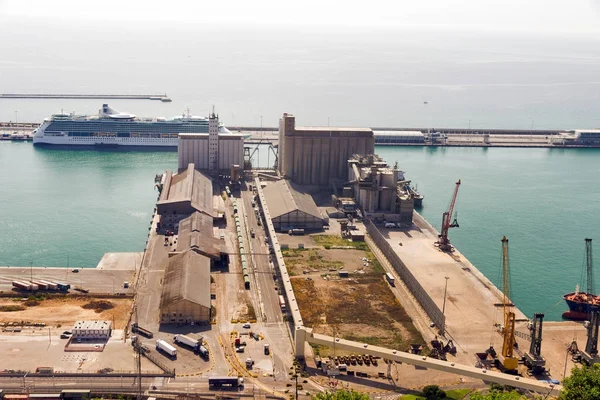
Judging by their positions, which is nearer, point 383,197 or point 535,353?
point 535,353

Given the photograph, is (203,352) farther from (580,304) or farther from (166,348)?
(580,304)

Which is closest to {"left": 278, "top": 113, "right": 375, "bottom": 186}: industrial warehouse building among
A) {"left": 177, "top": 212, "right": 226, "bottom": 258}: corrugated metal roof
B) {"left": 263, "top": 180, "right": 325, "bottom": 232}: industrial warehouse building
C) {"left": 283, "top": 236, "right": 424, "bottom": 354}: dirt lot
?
{"left": 263, "top": 180, "right": 325, "bottom": 232}: industrial warehouse building

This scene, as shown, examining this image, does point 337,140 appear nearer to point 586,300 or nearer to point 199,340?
point 586,300

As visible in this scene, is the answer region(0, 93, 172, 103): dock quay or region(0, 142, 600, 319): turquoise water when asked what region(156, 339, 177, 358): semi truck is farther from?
region(0, 93, 172, 103): dock quay

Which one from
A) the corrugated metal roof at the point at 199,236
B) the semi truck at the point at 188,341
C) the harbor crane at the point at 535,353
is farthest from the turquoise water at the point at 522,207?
Result: the semi truck at the point at 188,341

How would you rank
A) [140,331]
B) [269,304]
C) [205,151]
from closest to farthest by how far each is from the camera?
[140,331] → [269,304] → [205,151]

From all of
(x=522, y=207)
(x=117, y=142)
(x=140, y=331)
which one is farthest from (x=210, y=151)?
(x=140, y=331)

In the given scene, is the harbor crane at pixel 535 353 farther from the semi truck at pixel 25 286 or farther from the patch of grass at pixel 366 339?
the semi truck at pixel 25 286
